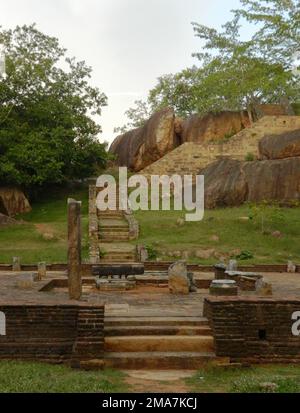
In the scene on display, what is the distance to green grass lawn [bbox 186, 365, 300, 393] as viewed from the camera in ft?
22.9

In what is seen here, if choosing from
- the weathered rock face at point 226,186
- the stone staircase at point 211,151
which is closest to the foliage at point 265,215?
the weathered rock face at point 226,186

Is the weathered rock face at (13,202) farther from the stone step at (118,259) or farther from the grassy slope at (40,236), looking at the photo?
the stone step at (118,259)

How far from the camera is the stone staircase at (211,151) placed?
32.5 m

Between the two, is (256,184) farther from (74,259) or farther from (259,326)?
(259,326)

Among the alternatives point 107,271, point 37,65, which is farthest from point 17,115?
point 107,271

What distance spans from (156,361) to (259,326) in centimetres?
172

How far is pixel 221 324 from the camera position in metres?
8.78

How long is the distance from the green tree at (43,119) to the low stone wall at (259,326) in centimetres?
2019

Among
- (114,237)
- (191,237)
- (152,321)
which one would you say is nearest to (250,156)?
(191,237)

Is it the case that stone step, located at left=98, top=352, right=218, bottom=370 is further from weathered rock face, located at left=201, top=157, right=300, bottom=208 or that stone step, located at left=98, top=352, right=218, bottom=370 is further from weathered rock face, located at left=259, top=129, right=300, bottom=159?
weathered rock face, located at left=259, top=129, right=300, bottom=159

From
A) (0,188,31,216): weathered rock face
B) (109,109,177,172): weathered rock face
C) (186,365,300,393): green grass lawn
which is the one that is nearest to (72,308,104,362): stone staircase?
(186,365,300,393): green grass lawn

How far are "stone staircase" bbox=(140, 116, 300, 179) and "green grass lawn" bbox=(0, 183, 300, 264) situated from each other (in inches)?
258
